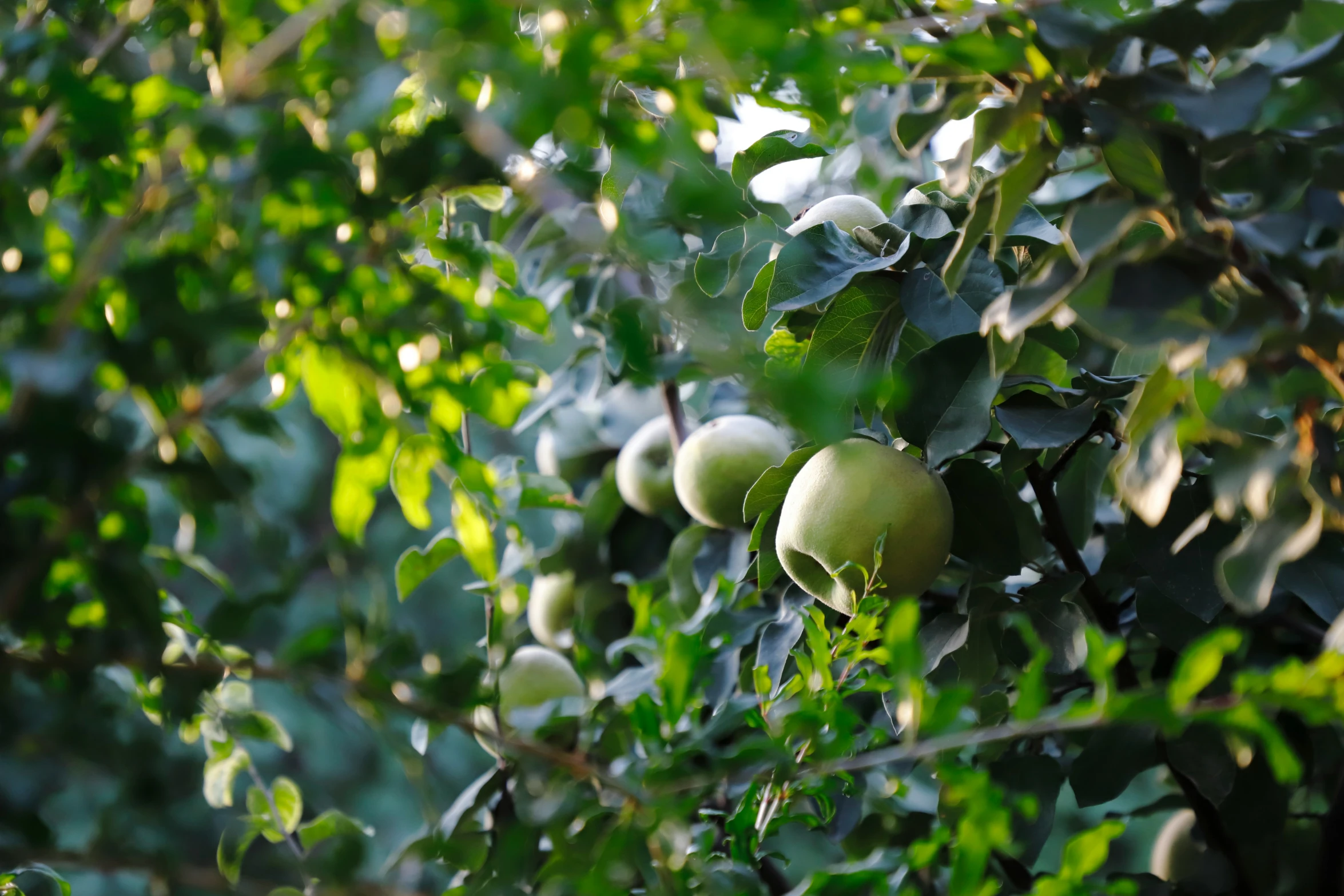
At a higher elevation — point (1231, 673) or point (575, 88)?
point (575, 88)

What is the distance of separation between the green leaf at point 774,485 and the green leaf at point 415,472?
0.71 ft

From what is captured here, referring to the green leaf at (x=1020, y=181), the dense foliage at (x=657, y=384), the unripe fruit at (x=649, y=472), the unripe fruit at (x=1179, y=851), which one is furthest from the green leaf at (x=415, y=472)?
the unripe fruit at (x=1179, y=851)

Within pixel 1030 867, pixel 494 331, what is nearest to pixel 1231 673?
pixel 1030 867

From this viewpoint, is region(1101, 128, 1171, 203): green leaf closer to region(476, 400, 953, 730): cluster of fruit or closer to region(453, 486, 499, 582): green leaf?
region(476, 400, 953, 730): cluster of fruit

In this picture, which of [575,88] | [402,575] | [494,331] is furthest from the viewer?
[402,575]

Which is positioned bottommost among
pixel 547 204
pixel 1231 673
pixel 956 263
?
pixel 1231 673

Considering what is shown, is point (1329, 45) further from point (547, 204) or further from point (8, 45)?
point (8, 45)

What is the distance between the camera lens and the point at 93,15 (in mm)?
432

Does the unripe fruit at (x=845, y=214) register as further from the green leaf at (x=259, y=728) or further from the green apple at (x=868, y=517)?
the green leaf at (x=259, y=728)

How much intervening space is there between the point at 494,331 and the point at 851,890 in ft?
0.77

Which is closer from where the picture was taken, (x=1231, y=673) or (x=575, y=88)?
(x=575, y=88)

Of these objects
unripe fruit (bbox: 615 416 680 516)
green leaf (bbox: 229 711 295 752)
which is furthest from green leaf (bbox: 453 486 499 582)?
unripe fruit (bbox: 615 416 680 516)

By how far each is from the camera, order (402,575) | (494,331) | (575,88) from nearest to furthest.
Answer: (575,88)
(494,331)
(402,575)

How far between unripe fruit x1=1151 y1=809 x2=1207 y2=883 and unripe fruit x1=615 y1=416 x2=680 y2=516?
1.49 ft
